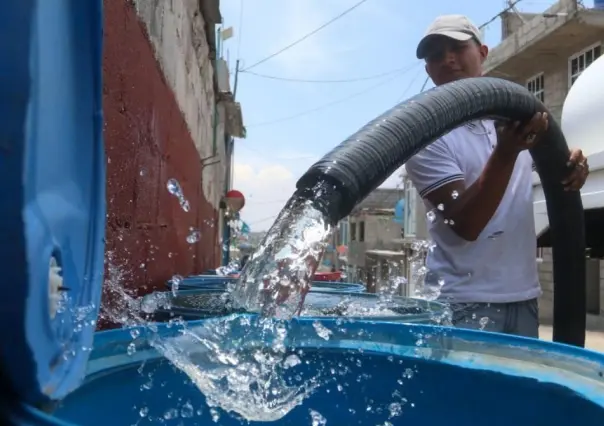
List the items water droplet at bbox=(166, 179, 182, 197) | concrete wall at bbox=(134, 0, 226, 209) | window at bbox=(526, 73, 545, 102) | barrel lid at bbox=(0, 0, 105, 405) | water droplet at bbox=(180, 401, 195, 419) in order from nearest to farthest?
barrel lid at bbox=(0, 0, 105, 405) → water droplet at bbox=(180, 401, 195, 419) → concrete wall at bbox=(134, 0, 226, 209) → water droplet at bbox=(166, 179, 182, 197) → window at bbox=(526, 73, 545, 102)

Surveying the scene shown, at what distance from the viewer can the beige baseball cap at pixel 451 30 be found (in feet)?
7.09

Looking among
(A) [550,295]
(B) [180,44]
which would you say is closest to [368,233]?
(A) [550,295]

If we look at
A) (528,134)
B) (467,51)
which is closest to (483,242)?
(528,134)

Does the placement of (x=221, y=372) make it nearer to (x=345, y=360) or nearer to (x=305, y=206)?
(x=345, y=360)

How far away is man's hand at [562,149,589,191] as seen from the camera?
250 centimetres

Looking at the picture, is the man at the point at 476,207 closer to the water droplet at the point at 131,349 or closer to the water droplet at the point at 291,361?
the water droplet at the point at 291,361

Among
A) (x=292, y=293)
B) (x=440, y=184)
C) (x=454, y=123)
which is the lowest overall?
(x=292, y=293)

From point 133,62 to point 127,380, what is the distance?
56.5 inches

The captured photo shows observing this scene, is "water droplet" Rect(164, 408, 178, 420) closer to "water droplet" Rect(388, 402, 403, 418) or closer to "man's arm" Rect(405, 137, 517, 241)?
"water droplet" Rect(388, 402, 403, 418)

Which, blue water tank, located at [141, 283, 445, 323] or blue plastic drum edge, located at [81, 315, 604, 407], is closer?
blue plastic drum edge, located at [81, 315, 604, 407]

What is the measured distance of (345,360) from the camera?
149cm

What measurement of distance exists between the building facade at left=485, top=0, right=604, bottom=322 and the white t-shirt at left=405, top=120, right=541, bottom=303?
36.5 ft

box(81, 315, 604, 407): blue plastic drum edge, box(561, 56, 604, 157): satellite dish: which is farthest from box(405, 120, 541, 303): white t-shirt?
box(561, 56, 604, 157): satellite dish

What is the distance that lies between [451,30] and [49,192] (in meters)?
1.71
